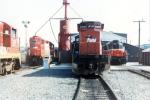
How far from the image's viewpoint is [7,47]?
25.5m

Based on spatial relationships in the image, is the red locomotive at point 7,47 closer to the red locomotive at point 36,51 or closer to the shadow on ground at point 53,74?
the shadow on ground at point 53,74

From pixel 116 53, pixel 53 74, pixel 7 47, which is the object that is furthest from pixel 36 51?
pixel 7 47

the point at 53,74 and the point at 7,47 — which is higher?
the point at 7,47

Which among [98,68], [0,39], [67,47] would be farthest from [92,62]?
[67,47]

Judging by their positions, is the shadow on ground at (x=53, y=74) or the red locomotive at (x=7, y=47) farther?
the shadow on ground at (x=53, y=74)

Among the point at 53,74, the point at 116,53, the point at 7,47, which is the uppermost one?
the point at 7,47

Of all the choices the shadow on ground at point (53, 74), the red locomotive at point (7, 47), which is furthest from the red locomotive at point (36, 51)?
the red locomotive at point (7, 47)

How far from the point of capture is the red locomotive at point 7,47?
24.3m

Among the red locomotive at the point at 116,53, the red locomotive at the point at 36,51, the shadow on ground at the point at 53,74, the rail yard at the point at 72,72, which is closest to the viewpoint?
the rail yard at the point at 72,72

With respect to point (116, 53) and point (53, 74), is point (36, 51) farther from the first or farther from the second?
point (53, 74)

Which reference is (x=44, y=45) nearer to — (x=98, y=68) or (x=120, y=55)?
(x=120, y=55)

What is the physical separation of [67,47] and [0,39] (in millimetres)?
11976

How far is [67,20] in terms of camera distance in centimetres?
3647

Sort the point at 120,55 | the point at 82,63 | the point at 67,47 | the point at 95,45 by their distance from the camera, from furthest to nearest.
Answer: the point at 120,55 → the point at 67,47 → the point at 95,45 → the point at 82,63
